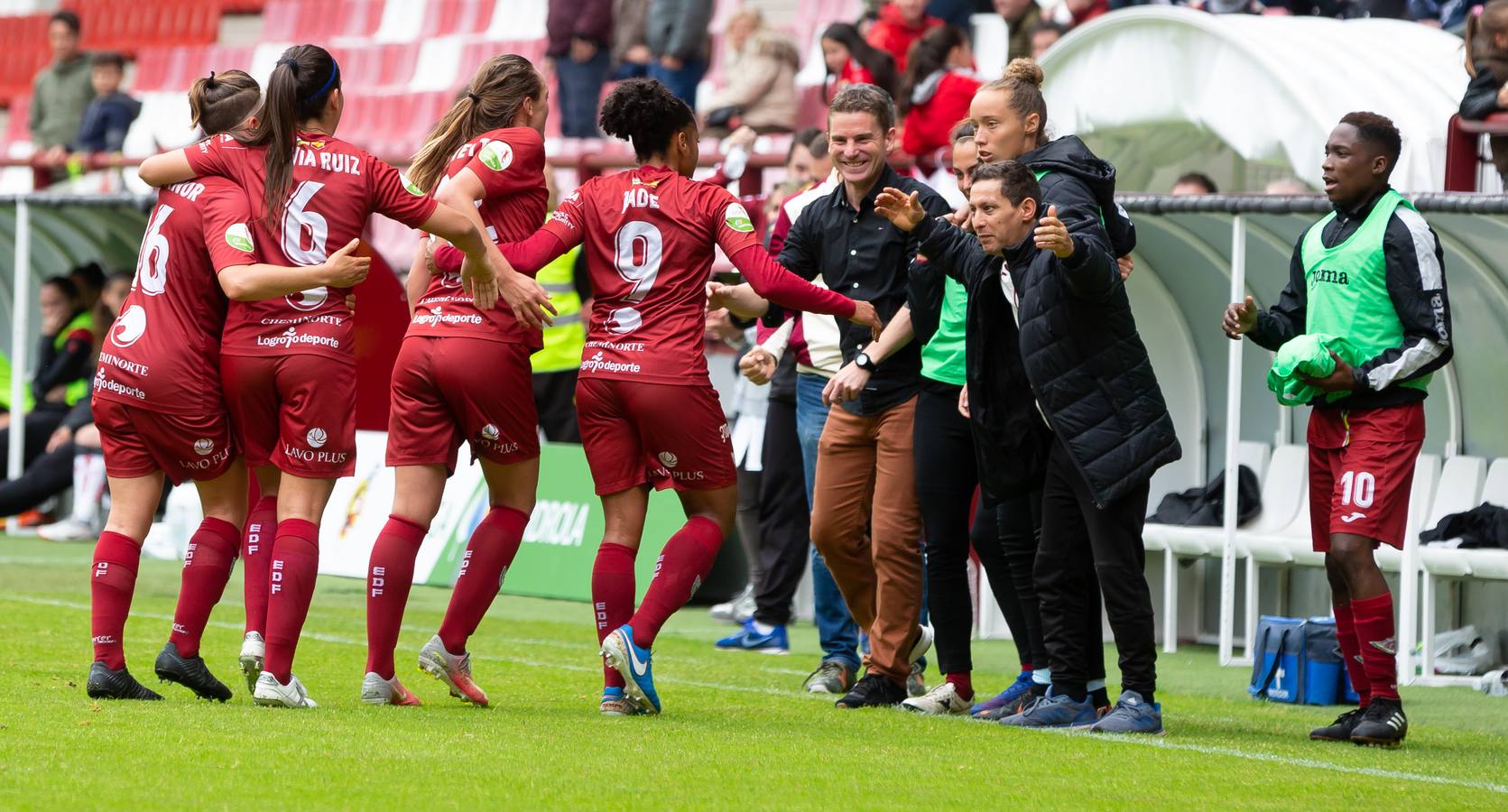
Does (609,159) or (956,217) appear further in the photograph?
(609,159)

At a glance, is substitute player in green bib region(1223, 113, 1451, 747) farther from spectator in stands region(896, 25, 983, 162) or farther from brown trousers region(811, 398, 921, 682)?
spectator in stands region(896, 25, 983, 162)

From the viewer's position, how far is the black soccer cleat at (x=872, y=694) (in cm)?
723

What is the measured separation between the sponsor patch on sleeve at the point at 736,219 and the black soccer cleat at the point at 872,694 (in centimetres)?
171

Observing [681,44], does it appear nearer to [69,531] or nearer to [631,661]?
[69,531]

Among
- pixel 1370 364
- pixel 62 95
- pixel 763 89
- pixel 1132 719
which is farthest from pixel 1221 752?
pixel 62 95

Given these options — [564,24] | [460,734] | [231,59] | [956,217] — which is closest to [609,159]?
[564,24]

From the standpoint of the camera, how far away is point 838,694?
25.7 ft

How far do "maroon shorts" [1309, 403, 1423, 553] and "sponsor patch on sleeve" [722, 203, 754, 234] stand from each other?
1976mm

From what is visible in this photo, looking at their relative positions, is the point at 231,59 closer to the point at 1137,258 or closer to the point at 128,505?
the point at 1137,258

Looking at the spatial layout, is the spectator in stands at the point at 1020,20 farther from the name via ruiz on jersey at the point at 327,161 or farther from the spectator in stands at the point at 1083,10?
the name via ruiz on jersey at the point at 327,161

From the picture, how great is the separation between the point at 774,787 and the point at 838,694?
2.65 meters

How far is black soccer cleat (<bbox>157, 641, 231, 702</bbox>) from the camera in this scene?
6484 millimetres

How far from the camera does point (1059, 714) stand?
6.65 m

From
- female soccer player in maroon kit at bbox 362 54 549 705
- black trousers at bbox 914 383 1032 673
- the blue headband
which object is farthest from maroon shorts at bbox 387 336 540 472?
black trousers at bbox 914 383 1032 673
